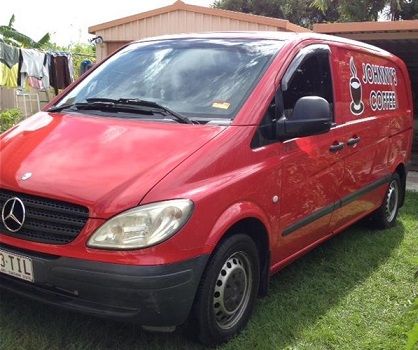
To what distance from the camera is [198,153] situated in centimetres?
288

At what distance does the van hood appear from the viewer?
2.67 metres

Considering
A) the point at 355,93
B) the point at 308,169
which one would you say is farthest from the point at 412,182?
the point at 308,169

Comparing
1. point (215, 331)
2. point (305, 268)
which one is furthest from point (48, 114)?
point (305, 268)

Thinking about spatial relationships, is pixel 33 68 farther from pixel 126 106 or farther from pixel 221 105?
pixel 221 105

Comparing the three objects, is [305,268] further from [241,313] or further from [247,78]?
[247,78]

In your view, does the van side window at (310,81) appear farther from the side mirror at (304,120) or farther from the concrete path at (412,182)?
the concrete path at (412,182)

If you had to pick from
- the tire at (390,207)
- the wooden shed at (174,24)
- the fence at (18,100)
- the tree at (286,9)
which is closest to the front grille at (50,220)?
the tire at (390,207)

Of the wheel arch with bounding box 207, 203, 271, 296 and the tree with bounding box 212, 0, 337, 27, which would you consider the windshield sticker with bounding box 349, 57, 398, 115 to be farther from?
the tree with bounding box 212, 0, 337, 27

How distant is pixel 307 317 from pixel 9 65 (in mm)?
12453

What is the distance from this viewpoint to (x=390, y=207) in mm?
5895

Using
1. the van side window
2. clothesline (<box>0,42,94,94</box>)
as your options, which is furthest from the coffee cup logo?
clothesline (<box>0,42,94,94</box>)

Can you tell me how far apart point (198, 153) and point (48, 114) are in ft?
4.49

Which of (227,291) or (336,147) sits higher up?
(336,147)

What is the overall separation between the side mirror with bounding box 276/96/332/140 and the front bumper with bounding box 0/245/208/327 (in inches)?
42.8
